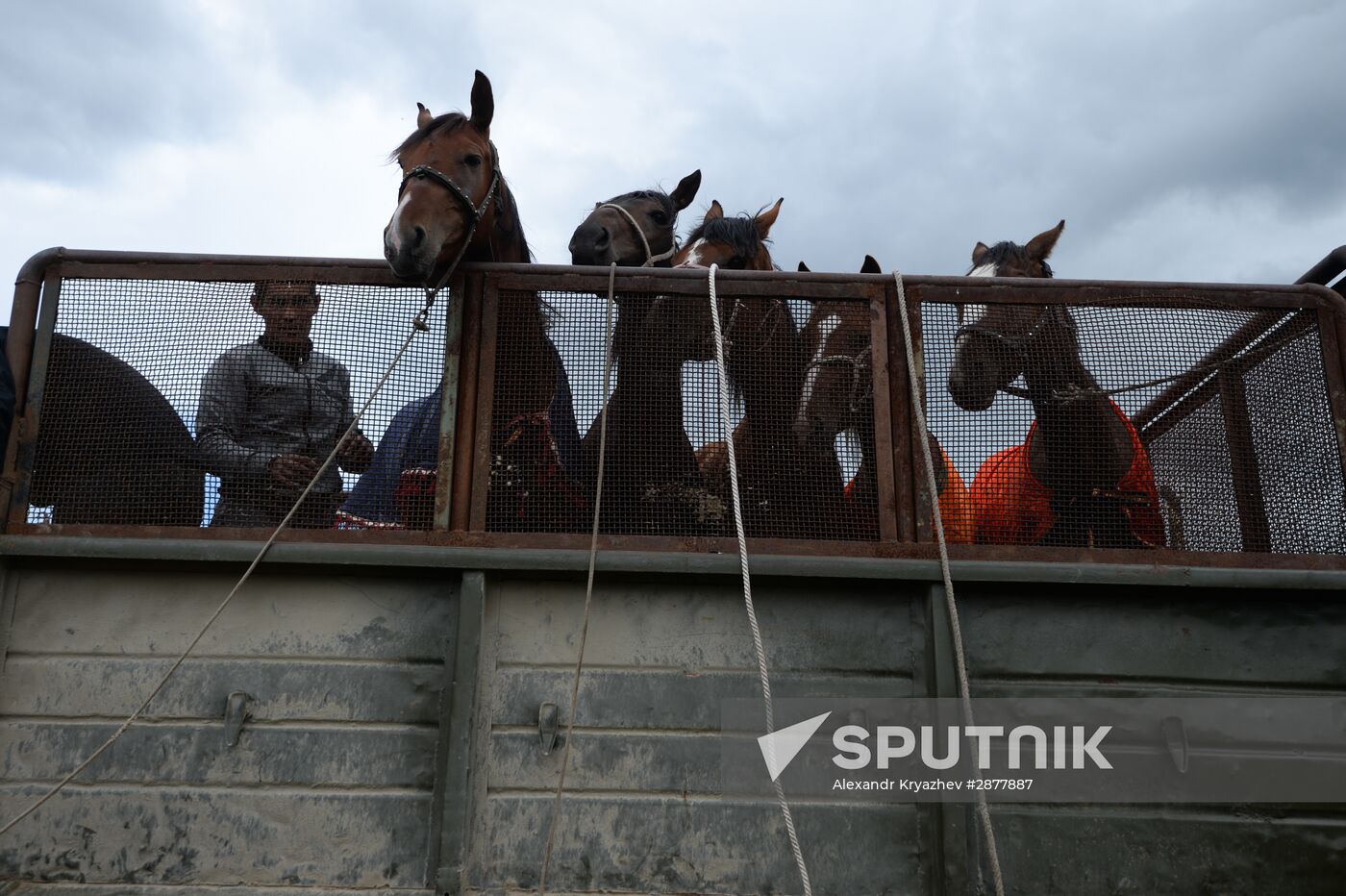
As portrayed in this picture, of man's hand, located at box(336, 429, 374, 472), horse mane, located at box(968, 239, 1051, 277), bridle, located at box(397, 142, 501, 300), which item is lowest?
man's hand, located at box(336, 429, 374, 472)

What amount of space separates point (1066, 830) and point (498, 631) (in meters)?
1.74

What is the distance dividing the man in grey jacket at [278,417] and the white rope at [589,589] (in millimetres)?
750

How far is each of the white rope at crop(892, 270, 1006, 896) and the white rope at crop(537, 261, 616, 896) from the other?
3.15 ft

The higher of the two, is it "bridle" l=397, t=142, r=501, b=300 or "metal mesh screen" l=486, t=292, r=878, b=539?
"bridle" l=397, t=142, r=501, b=300

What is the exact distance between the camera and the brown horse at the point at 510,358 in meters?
3.03

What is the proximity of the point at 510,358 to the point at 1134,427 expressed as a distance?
2.12m

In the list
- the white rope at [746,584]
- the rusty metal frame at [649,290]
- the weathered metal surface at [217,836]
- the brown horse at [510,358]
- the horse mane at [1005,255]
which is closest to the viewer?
the white rope at [746,584]

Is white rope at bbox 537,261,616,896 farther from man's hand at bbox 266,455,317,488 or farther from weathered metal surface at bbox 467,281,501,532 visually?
man's hand at bbox 266,455,317,488

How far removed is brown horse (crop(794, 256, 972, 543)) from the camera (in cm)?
306

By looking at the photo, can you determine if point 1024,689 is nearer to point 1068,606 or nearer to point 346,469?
point 1068,606

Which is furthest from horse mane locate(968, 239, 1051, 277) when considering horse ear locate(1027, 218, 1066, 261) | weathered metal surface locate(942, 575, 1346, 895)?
weathered metal surface locate(942, 575, 1346, 895)

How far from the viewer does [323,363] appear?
10.1ft

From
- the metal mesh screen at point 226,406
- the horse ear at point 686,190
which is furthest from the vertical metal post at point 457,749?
the horse ear at point 686,190
